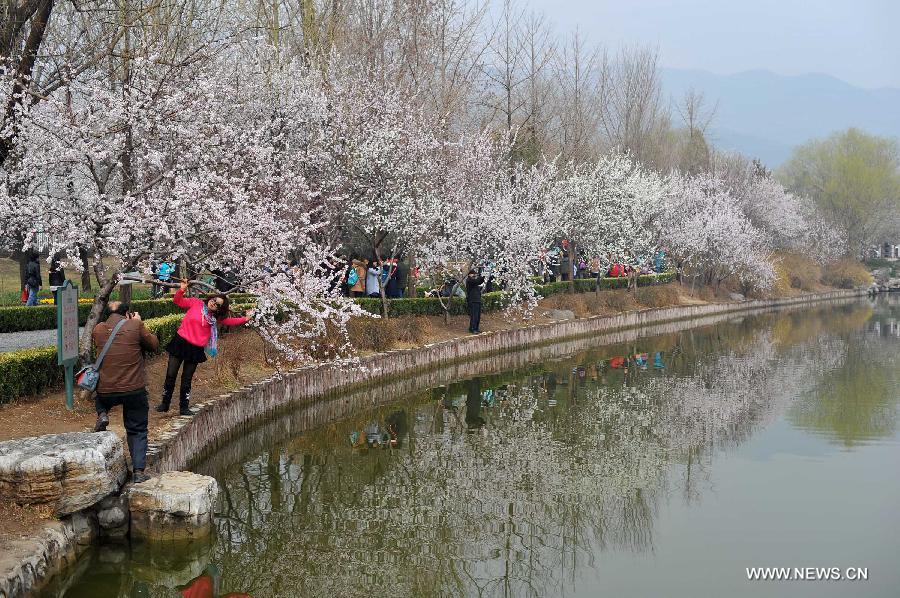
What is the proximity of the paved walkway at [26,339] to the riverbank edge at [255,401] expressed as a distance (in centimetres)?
401

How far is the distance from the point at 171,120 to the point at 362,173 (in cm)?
936

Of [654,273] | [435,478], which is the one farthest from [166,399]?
[654,273]

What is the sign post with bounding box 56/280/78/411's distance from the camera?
37.1 feet

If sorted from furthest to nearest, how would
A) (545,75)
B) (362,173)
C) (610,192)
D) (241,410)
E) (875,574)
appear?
(545,75) → (610,192) → (362,173) → (241,410) → (875,574)

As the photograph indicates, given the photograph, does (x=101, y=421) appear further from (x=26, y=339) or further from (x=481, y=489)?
(x=26, y=339)

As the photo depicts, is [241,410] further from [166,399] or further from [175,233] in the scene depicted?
[175,233]

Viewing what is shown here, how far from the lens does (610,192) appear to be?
36.1 m

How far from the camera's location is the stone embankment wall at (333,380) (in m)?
12.1

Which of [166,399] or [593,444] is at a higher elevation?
[166,399]

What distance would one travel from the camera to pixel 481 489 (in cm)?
1258

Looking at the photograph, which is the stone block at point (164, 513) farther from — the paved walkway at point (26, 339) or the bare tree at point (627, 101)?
the bare tree at point (627, 101)

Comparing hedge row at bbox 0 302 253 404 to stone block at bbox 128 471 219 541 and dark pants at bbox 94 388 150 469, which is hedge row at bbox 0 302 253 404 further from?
stone block at bbox 128 471 219 541

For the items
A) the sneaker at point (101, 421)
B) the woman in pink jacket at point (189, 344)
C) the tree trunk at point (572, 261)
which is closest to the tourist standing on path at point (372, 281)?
the tree trunk at point (572, 261)

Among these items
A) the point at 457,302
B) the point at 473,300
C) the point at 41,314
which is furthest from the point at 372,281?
the point at 41,314
